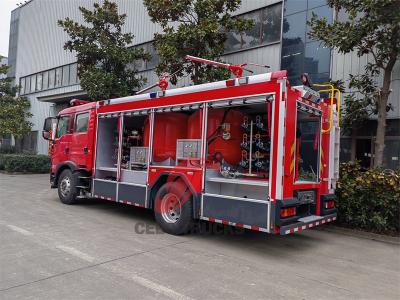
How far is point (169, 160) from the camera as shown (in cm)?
763

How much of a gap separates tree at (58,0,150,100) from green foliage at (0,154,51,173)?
8551mm

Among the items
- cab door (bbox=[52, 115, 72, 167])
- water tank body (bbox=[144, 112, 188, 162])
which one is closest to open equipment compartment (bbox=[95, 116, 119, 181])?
cab door (bbox=[52, 115, 72, 167])

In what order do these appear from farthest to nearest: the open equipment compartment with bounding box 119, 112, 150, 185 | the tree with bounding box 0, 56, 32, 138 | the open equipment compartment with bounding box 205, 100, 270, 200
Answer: the tree with bounding box 0, 56, 32, 138 → the open equipment compartment with bounding box 119, 112, 150, 185 → the open equipment compartment with bounding box 205, 100, 270, 200

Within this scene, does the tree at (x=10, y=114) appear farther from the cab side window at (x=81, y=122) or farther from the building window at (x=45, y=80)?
the cab side window at (x=81, y=122)

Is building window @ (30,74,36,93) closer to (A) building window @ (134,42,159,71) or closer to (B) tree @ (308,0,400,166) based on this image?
(A) building window @ (134,42,159,71)

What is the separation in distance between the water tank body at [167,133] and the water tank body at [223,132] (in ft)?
1.17

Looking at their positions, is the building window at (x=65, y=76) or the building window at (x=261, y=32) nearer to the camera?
the building window at (x=261, y=32)

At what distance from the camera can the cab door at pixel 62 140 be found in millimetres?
10344

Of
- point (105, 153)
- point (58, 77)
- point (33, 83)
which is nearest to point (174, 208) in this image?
point (105, 153)

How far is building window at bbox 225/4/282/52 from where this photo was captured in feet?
43.0

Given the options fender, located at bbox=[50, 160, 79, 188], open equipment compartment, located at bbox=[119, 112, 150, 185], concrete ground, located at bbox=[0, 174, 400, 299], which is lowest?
concrete ground, located at bbox=[0, 174, 400, 299]

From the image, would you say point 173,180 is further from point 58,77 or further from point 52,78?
point 52,78

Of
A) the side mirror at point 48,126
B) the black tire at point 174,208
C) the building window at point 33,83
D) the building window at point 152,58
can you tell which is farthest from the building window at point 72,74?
the black tire at point 174,208

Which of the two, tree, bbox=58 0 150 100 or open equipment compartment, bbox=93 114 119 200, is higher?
tree, bbox=58 0 150 100
